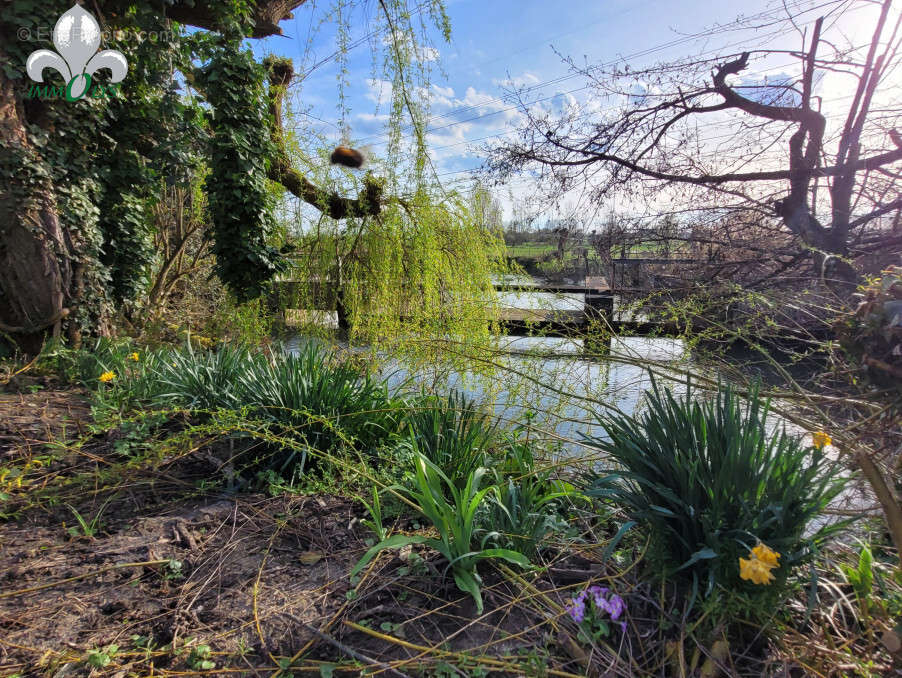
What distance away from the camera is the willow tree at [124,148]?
303cm

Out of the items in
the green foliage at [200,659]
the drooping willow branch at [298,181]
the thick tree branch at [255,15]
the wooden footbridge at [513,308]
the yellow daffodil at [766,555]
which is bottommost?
the green foliage at [200,659]

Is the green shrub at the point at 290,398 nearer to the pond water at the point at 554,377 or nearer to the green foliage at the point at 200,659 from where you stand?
the pond water at the point at 554,377

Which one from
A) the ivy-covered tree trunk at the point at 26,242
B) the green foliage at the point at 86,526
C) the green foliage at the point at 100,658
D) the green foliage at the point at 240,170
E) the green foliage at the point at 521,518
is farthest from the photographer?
the green foliage at the point at 240,170

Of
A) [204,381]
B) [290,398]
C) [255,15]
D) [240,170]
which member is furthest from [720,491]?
[255,15]

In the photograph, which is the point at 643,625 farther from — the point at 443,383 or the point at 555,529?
the point at 443,383

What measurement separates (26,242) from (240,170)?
161cm

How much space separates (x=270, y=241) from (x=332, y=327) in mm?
923

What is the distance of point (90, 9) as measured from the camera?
129 inches

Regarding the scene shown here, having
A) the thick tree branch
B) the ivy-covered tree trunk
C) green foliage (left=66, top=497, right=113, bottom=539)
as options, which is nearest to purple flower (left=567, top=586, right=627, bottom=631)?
green foliage (left=66, top=497, right=113, bottom=539)

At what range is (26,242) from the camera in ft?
10.1

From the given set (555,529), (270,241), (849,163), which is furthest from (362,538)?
(849,163)

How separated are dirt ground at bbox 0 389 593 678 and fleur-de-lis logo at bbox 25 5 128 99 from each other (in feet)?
10.0

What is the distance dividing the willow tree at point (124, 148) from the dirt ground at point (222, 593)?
2103 millimetres

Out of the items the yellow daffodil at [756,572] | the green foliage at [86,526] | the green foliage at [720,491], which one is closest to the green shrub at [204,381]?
the green foliage at [86,526]
